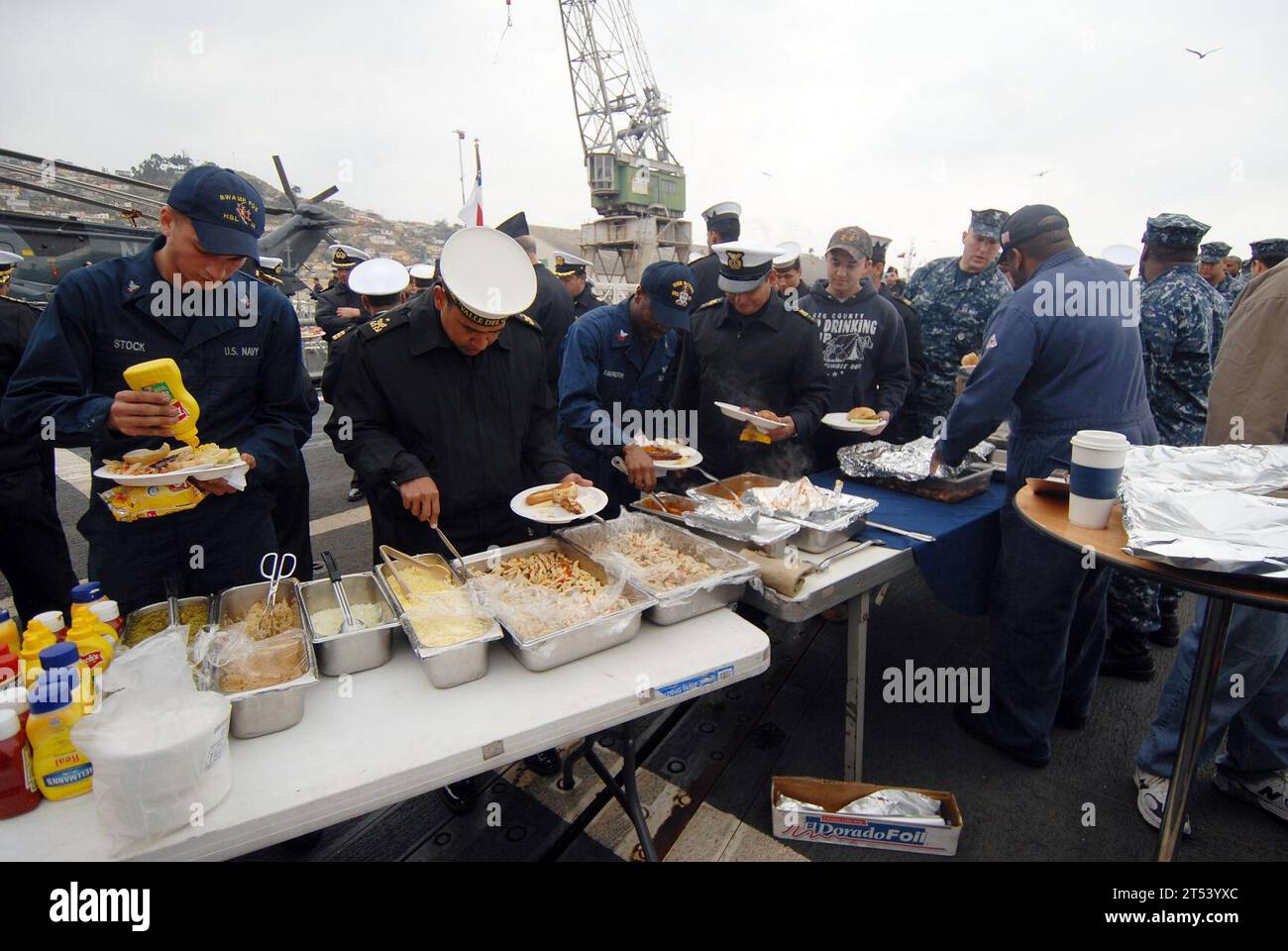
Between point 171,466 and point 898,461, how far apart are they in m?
3.14

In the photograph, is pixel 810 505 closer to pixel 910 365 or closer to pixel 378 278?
pixel 910 365

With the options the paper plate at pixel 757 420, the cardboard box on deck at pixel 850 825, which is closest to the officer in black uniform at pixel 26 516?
the paper plate at pixel 757 420

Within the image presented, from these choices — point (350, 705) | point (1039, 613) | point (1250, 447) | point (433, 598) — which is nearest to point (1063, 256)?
point (1250, 447)

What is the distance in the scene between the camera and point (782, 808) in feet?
7.77

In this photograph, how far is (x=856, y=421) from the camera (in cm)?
366

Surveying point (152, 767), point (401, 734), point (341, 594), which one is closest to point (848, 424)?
point (341, 594)

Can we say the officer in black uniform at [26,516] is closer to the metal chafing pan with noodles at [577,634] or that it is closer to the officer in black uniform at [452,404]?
the officer in black uniform at [452,404]

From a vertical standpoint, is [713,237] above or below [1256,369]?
above

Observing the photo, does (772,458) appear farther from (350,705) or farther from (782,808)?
(350,705)

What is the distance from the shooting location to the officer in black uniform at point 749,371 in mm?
3400

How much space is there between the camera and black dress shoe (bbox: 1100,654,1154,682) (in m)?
3.51

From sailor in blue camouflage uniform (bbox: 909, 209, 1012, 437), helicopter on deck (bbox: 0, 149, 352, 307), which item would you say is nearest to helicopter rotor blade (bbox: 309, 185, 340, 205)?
helicopter on deck (bbox: 0, 149, 352, 307)

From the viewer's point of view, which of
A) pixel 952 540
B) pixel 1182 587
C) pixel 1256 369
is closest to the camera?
pixel 1182 587

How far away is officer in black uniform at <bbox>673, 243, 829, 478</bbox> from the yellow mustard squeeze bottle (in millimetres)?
2452
